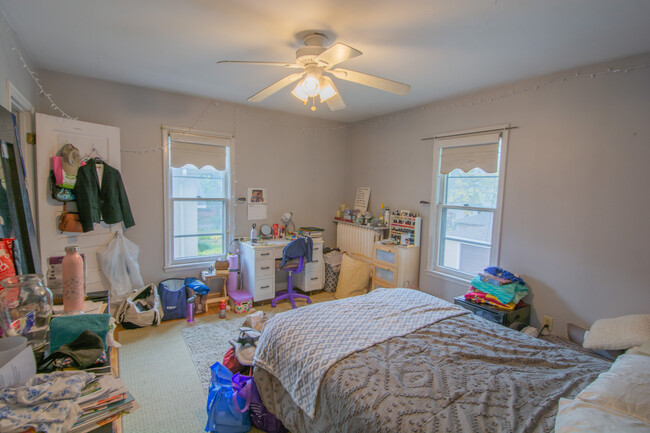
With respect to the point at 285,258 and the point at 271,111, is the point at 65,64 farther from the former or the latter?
the point at 285,258

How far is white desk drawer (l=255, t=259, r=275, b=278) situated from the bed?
5.86 feet

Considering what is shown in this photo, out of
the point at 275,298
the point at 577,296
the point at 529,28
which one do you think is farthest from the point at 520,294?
the point at 275,298

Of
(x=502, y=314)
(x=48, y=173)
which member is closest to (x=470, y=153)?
(x=502, y=314)

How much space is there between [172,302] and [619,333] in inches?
156

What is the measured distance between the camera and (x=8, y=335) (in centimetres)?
114

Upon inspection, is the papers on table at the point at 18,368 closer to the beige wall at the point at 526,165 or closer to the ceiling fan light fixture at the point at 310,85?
the ceiling fan light fixture at the point at 310,85

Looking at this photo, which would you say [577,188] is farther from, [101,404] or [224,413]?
[101,404]

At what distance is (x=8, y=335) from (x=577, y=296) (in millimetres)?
3664

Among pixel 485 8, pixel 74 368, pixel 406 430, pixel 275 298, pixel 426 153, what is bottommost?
pixel 275 298

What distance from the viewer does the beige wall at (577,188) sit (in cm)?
234

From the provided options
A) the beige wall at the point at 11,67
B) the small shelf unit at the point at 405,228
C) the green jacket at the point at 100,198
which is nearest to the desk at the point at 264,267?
the small shelf unit at the point at 405,228

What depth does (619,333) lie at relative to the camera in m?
2.11

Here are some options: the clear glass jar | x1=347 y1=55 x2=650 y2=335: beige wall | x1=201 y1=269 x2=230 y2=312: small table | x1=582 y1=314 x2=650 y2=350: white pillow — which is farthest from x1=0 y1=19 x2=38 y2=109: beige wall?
→ x1=582 y1=314 x2=650 y2=350: white pillow

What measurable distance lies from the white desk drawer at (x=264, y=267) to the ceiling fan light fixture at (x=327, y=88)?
223 centimetres
